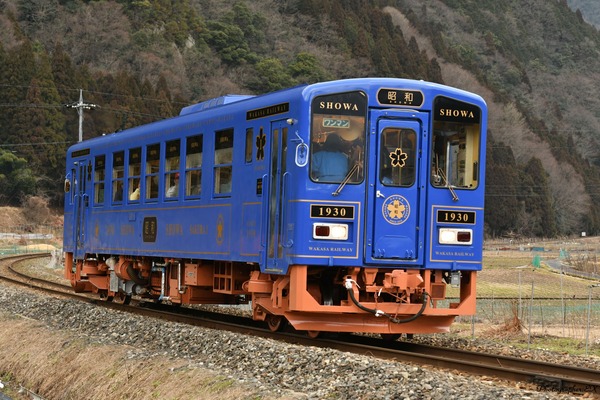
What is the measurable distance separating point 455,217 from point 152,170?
5.91 m

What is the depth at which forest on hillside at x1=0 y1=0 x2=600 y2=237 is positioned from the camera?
68.1 meters

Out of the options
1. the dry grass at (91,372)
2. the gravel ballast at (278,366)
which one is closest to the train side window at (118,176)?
the gravel ballast at (278,366)

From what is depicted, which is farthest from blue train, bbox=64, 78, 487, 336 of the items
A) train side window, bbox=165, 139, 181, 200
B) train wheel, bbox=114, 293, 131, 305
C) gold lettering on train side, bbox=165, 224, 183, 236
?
train wheel, bbox=114, 293, 131, 305

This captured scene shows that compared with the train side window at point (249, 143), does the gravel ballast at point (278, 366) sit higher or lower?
lower

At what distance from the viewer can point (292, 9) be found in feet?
396

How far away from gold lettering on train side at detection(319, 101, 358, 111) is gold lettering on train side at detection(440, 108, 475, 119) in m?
1.21

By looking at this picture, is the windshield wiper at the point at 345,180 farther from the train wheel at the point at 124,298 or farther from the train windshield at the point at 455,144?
the train wheel at the point at 124,298

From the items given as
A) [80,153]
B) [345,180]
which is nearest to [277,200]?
[345,180]

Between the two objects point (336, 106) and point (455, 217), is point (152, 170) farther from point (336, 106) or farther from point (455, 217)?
point (455, 217)

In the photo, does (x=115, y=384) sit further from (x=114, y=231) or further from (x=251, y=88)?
(x=251, y=88)

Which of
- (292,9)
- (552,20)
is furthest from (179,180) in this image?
(552,20)

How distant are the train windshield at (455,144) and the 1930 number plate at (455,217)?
0.33 meters

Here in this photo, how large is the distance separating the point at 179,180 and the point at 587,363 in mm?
6897

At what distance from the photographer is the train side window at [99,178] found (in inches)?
780
